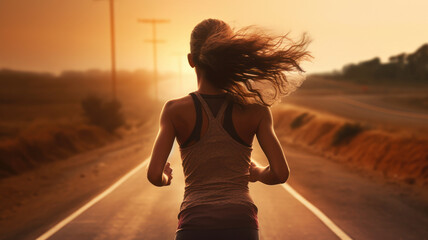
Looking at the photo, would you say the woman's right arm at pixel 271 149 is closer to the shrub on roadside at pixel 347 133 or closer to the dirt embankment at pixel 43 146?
the dirt embankment at pixel 43 146

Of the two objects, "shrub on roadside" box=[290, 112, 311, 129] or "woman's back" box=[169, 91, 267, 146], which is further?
"shrub on roadside" box=[290, 112, 311, 129]

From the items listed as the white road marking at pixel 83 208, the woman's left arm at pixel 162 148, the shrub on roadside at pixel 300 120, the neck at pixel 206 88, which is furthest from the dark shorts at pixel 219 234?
the shrub on roadside at pixel 300 120

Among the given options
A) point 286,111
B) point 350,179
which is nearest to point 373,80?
point 286,111

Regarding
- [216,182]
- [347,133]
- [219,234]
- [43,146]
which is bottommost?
[43,146]

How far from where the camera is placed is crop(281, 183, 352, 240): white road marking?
6818mm

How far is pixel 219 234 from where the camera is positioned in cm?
217

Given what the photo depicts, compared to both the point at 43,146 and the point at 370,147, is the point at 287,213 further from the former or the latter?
the point at 43,146

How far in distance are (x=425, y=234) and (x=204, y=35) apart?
592 cm

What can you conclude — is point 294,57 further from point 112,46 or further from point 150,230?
point 112,46

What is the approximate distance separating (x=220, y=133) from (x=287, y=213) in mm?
6255

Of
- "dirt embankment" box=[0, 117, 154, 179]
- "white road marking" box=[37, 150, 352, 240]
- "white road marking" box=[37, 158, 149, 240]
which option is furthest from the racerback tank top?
"dirt embankment" box=[0, 117, 154, 179]

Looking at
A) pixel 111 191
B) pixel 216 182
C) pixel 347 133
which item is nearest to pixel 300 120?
pixel 347 133

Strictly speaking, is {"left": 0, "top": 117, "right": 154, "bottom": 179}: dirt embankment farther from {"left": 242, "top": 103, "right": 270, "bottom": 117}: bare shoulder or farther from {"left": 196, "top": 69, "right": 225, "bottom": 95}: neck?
{"left": 242, "top": 103, "right": 270, "bottom": 117}: bare shoulder

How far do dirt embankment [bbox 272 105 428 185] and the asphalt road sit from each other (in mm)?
1654
